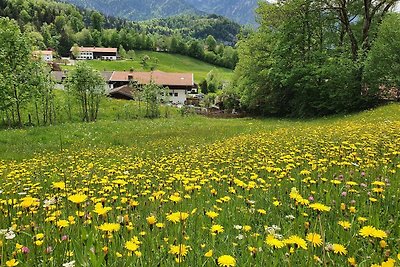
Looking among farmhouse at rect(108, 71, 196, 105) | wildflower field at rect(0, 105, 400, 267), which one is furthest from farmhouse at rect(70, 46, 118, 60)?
wildflower field at rect(0, 105, 400, 267)

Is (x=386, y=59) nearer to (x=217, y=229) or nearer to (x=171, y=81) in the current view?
(x=217, y=229)

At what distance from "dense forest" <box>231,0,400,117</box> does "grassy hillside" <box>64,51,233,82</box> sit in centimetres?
9421

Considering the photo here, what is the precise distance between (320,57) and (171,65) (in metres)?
126

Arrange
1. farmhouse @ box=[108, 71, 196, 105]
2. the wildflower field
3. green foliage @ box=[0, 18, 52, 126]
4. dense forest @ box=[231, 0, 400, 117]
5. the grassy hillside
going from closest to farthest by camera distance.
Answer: the wildflower field < green foliage @ box=[0, 18, 52, 126] < dense forest @ box=[231, 0, 400, 117] < farmhouse @ box=[108, 71, 196, 105] < the grassy hillside

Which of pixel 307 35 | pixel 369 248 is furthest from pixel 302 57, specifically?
pixel 369 248

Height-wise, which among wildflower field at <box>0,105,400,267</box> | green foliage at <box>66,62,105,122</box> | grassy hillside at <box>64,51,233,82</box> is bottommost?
wildflower field at <box>0,105,400,267</box>

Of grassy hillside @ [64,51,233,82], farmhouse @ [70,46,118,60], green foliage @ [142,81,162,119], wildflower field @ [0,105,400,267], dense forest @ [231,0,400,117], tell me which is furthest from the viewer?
farmhouse @ [70,46,118,60]

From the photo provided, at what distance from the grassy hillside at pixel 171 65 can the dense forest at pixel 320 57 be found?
94208 mm

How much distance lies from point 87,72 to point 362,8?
28.4 metres

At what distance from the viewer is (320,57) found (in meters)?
31.3

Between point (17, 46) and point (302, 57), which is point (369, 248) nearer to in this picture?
point (17, 46)

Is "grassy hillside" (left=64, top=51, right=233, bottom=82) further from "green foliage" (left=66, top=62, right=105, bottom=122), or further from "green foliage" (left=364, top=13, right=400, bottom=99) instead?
"green foliage" (left=364, top=13, right=400, bottom=99)

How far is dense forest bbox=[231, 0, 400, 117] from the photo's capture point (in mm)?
26578

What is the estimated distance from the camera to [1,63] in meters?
23.6
